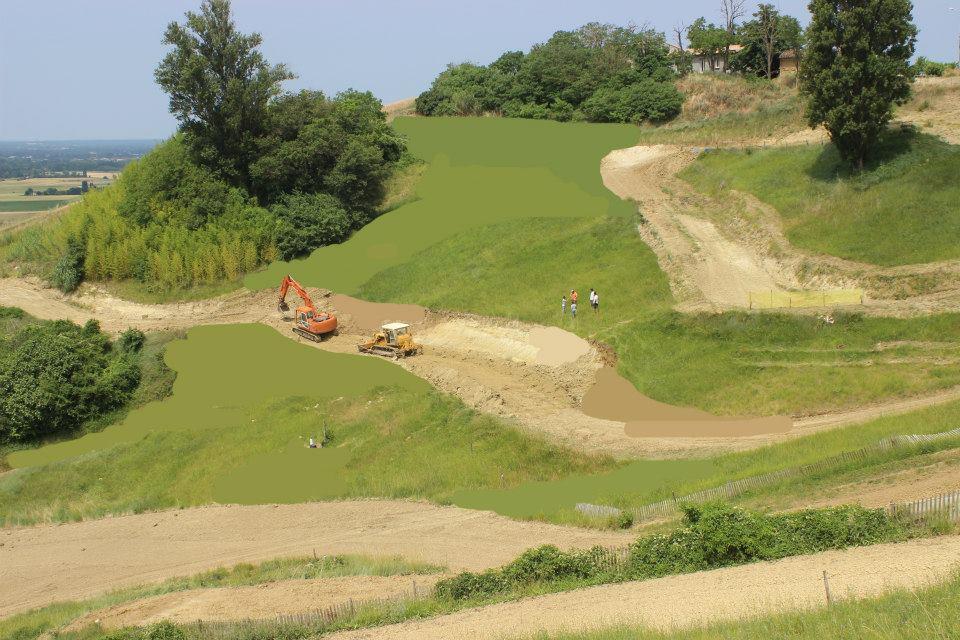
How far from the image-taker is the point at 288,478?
31.1 m

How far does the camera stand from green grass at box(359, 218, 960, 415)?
29.6 meters

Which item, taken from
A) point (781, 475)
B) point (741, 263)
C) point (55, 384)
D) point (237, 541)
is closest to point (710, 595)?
point (781, 475)

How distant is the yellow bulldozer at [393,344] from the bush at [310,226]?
15705 millimetres

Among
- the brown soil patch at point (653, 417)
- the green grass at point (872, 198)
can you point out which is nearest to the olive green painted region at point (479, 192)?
the green grass at point (872, 198)

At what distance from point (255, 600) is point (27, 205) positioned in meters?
139

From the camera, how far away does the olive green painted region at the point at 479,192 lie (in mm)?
51969

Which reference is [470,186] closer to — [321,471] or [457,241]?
[457,241]

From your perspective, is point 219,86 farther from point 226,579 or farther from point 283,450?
point 226,579

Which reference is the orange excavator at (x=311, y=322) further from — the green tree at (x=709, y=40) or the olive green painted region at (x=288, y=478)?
the green tree at (x=709, y=40)

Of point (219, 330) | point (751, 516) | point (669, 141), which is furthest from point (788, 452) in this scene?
point (669, 141)

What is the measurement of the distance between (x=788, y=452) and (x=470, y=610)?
38.5 ft

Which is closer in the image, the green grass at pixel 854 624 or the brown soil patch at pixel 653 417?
the green grass at pixel 854 624

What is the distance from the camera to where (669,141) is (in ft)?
190

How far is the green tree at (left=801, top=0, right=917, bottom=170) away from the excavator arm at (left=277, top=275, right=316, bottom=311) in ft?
87.5
